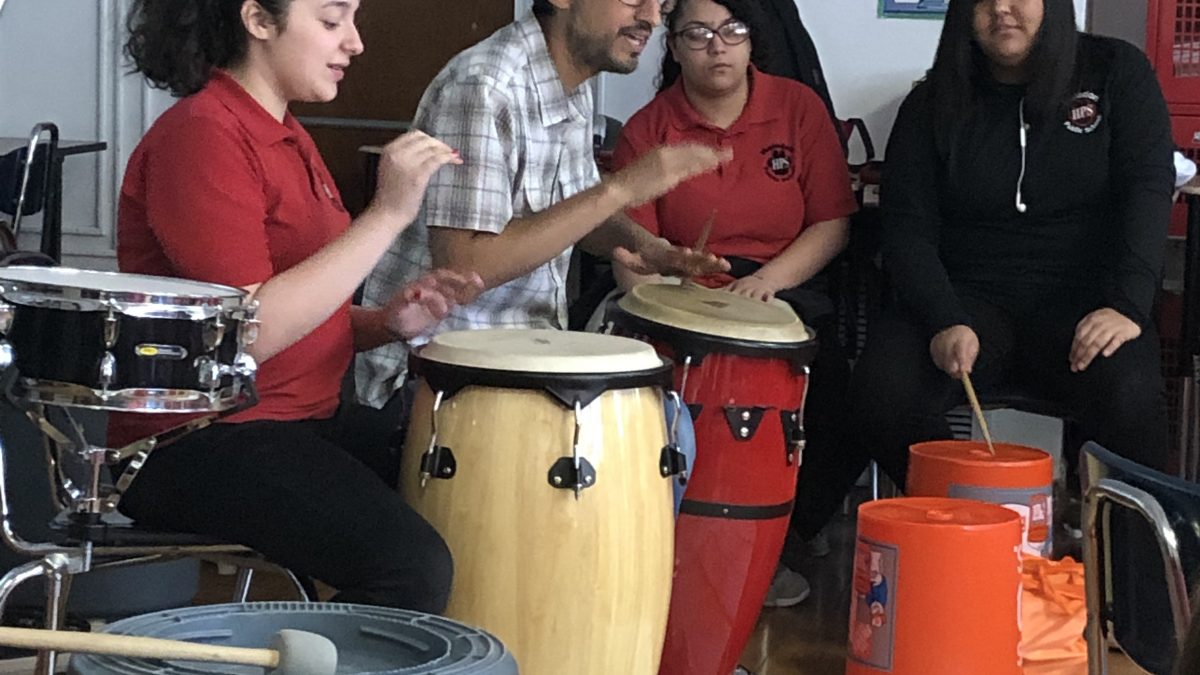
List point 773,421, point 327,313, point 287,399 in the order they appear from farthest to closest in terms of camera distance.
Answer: point 773,421, point 287,399, point 327,313

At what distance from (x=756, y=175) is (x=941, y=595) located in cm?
107

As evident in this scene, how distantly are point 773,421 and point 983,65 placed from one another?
1060mm

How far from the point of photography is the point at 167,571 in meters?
1.90

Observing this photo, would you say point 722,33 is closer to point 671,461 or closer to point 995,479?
point 995,479

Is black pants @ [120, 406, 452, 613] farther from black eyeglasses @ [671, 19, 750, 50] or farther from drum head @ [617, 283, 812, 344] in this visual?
black eyeglasses @ [671, 19, 750, 50]

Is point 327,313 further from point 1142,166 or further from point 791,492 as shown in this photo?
point 1142,166

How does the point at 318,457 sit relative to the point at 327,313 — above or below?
below

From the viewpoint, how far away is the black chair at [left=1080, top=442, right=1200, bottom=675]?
55.7 inches

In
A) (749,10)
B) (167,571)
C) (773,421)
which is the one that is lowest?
(167,571)

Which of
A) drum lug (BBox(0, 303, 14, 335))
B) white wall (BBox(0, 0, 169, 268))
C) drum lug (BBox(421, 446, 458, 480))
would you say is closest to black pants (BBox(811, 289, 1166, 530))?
drum lug (BBox(421, 446, 458, 480))

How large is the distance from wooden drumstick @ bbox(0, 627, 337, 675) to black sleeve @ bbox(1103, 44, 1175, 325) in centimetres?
201

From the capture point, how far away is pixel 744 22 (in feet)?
9.71

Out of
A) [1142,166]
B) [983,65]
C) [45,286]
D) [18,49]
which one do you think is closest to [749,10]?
[983,65]

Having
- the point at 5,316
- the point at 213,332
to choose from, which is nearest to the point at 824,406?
the point at 213,332
